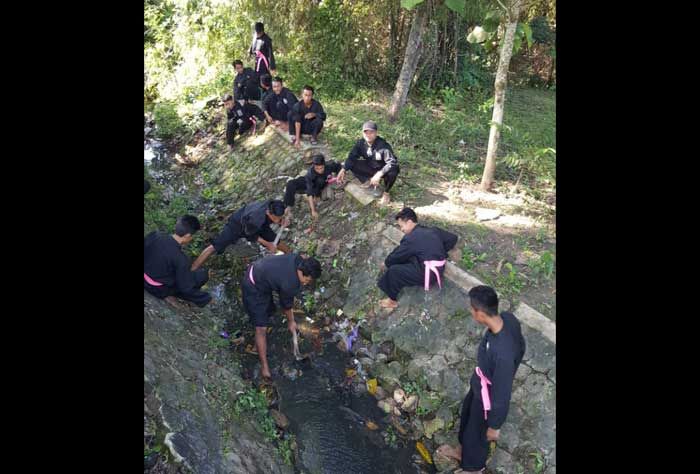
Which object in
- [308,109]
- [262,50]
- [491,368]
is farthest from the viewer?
[262,50]

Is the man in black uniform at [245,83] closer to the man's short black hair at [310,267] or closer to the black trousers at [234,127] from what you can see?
the black trousers at [234,127]

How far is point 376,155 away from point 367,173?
0.45 metres

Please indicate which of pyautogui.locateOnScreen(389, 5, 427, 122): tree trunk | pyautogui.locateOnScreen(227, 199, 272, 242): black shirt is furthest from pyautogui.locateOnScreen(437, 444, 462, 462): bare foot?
pyautogui.locateOnScreen(389, 5, 427, 122): tree trunk

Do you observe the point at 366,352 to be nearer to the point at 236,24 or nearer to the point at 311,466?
the point at 311,466

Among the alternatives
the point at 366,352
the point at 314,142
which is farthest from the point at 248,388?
the point at 314,142

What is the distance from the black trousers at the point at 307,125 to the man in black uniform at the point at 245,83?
1874 mm

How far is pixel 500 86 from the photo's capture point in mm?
7418

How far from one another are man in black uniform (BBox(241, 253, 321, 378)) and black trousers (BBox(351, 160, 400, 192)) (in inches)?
106

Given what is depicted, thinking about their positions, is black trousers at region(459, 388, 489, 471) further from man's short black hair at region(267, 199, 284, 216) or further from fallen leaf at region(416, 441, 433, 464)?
man's short black hair at region(267, 199, 284, 216)

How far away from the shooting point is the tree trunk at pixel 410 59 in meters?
10.1

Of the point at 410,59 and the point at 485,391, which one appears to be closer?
the point at 485,391

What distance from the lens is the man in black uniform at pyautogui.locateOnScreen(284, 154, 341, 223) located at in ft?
Result: 26.3

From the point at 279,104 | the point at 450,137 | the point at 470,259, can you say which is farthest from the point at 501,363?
the point at 279,104

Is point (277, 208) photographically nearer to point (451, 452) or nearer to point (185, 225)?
point (185, 225)
